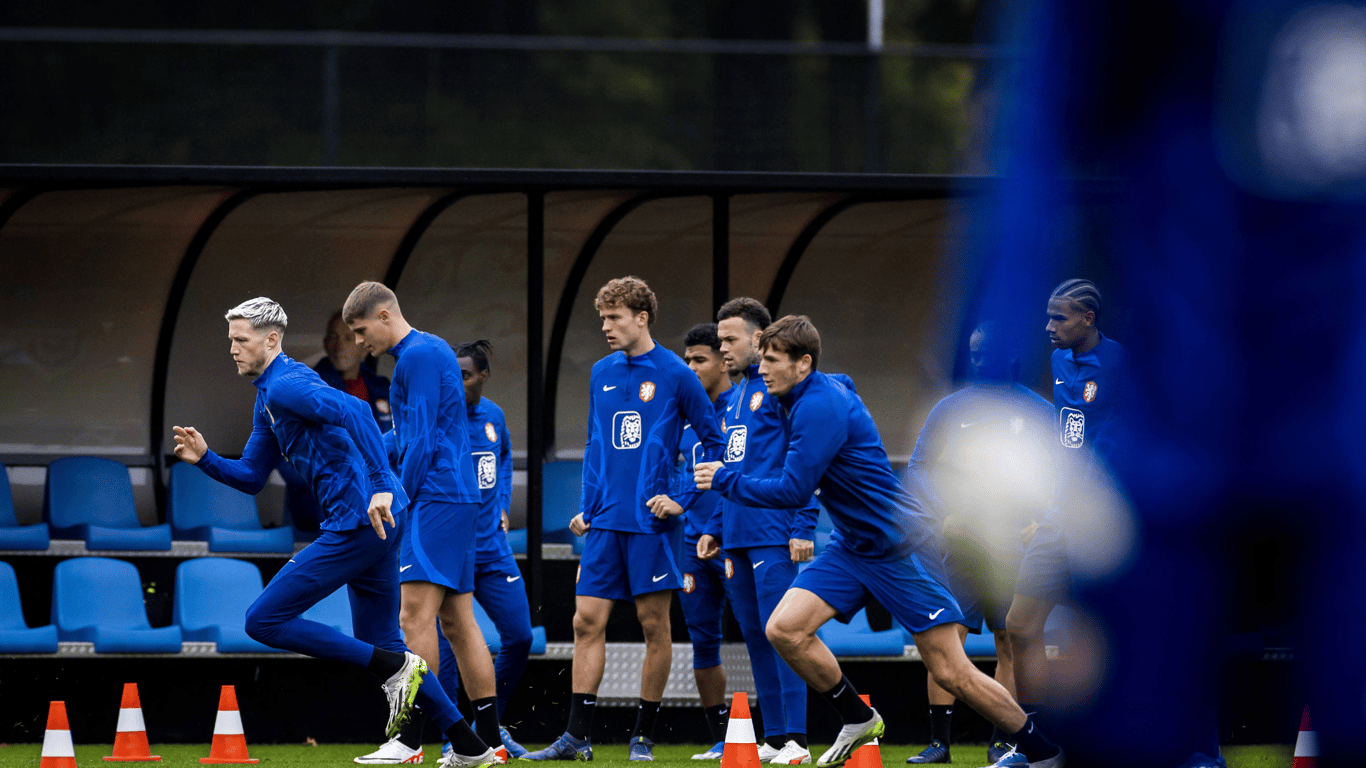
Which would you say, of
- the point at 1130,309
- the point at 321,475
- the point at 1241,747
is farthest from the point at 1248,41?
the point at 321,475

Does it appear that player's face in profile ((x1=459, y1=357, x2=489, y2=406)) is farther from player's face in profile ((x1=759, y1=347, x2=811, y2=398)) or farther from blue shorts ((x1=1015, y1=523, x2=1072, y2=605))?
blue shorts ((x1=1015, y1=523, x2=1072, y2=605))

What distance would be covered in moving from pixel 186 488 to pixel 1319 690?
318 inches

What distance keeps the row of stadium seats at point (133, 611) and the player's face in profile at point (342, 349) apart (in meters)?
2.02

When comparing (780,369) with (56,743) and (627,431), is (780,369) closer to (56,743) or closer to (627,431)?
(627,431)

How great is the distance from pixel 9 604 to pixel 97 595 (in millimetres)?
395

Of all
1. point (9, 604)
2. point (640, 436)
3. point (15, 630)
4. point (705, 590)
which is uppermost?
point (640, 436)

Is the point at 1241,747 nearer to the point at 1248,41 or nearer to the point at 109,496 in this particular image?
the point at 1248,41

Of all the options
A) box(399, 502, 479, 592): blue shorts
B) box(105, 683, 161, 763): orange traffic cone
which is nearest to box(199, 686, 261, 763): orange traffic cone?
box(105, 683, 161, 763): orange traffic cone

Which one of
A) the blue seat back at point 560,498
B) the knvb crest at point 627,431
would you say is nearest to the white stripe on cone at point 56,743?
the knvb crest at point 627,431

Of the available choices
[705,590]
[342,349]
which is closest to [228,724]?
[705,590]

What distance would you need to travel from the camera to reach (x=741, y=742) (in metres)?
5.31

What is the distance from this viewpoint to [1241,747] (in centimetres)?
292

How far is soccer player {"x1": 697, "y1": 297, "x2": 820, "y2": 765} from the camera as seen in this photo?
21.0 ft

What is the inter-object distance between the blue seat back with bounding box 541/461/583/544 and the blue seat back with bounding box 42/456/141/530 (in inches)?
97.7
